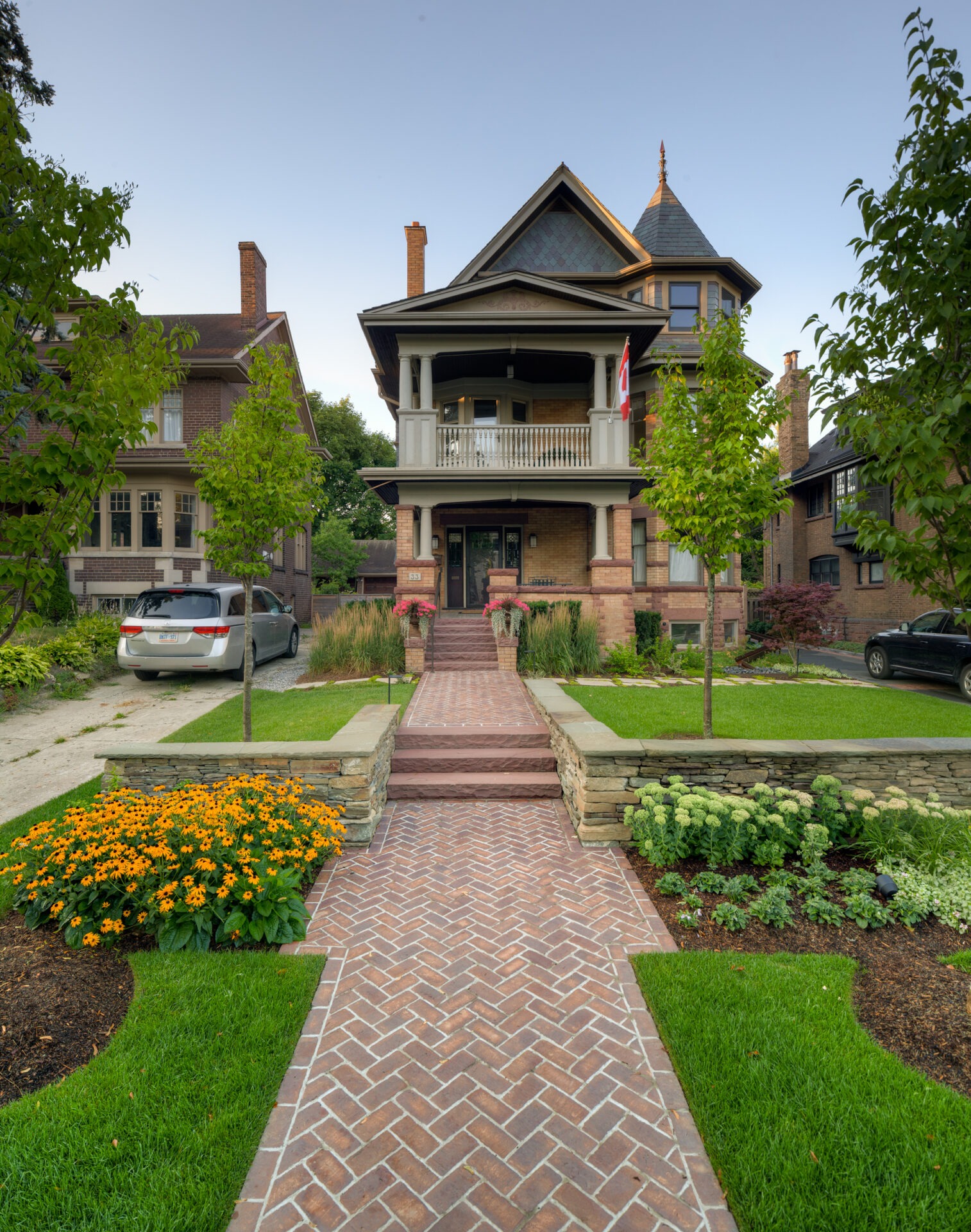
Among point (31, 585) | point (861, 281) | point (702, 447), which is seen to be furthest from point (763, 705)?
point (31, 585)

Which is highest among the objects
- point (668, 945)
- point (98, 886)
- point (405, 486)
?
point (405, 486)

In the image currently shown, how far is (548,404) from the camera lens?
1672 centimetres

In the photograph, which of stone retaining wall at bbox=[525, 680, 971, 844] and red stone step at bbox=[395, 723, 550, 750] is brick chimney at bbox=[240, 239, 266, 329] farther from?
stone retaining wall at bbox=[525, 680, 971, 844]

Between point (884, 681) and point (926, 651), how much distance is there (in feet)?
5.07

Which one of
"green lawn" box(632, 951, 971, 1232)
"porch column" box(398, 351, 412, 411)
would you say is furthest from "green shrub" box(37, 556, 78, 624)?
"green lawn" box(632, 951, 971, 1232)

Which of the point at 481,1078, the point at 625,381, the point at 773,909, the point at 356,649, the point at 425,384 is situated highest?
the point at 425,384

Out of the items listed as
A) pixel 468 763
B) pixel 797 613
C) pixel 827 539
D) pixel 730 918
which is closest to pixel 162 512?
pixel 468 763

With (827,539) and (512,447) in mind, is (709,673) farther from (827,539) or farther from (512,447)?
(827,539)

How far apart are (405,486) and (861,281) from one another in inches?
454

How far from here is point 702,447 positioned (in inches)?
260

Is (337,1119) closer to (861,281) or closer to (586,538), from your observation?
(861,281)

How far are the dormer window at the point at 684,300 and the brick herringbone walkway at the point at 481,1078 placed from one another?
17.2m

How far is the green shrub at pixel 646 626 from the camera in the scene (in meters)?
13.9

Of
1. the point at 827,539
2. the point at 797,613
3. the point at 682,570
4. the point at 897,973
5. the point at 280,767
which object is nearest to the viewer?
the point at 897,973
